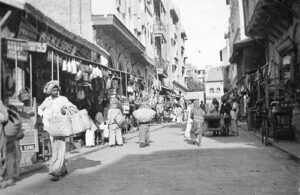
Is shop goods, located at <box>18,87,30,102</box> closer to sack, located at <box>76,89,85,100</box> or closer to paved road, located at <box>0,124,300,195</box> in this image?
paved road, located at <box>0,124,300,195</box>

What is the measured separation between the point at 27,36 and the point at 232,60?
28.0 metres

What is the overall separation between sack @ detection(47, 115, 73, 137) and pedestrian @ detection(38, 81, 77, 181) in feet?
0.33

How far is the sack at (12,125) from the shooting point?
6952 mm

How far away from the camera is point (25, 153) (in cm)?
929

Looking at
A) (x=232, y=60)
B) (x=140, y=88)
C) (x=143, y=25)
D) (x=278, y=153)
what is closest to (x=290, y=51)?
(x=278, y=153)

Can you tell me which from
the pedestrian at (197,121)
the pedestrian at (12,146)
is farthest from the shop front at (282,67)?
the pedestrian at (12,146)

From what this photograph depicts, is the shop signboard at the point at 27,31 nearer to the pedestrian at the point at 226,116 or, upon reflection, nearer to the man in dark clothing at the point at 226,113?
the pedestrian at the point at 226,116

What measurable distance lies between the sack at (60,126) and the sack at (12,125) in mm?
581

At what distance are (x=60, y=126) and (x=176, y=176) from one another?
89.4 inches

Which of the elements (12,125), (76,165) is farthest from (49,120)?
(76,165)

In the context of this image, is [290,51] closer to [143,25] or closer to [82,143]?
[82,143]

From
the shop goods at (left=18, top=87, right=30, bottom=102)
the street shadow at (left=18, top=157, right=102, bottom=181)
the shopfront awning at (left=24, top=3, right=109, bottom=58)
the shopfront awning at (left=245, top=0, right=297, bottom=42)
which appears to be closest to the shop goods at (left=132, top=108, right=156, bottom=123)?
the street shadow at (left=18, top=157, right=102, bottom=181)

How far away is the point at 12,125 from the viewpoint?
277 inches

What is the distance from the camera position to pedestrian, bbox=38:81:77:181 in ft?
24.1
